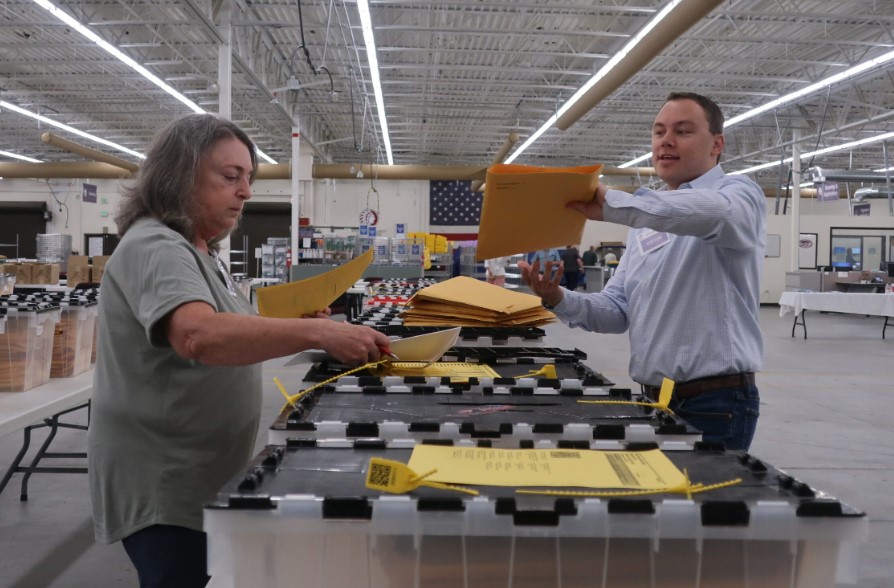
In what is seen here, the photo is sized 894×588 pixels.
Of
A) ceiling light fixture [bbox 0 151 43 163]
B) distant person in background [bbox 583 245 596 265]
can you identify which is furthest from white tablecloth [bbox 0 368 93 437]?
ceiling light fixture [bbox 0 151 43 163]

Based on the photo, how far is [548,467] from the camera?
2.74 feet

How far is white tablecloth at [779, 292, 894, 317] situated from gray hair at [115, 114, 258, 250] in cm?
1095

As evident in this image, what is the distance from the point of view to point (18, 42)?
11320 mm

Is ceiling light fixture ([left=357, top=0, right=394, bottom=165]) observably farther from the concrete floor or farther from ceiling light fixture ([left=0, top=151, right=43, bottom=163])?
ceiling light fixture ([left=0, top=151, right=43, bottom=163])

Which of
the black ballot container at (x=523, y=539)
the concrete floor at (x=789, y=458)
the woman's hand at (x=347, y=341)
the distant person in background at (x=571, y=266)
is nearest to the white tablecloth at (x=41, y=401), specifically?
the concrete floor at (x=789, y=458)

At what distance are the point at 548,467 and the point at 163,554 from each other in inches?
31.0

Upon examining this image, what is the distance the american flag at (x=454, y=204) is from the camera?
75.7ft

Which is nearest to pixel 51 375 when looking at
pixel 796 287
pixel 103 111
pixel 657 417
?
pixel 657 417

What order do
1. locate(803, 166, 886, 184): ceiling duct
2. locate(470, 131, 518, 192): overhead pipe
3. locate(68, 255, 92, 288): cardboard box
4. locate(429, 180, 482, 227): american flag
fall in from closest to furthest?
locate(68, 255, 92, 288): cardboard box
locate(470, 131, 518, 192): overhead pipe
locate(803, 166, 886, 184): ceiling duct
locate(429, 180, 482, 227): american flag

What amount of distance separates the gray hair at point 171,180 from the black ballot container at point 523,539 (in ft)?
2.31

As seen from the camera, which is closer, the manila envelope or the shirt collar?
the shirt collar

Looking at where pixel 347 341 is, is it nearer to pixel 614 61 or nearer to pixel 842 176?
pixel 614 61

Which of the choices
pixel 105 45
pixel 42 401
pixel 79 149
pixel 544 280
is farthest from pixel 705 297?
pixel 79 149

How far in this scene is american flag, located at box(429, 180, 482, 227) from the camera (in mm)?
23078
